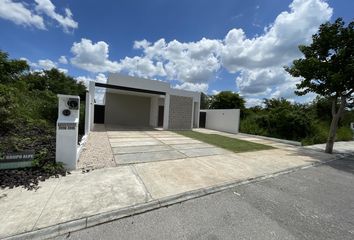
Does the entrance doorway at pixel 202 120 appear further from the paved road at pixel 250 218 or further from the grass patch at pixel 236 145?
the paved road at pixel 250 218

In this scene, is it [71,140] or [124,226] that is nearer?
[124,226]

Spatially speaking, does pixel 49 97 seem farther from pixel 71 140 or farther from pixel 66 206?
pixel 66 206

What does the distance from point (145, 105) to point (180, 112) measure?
15.7 ft

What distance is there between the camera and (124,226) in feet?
8.52

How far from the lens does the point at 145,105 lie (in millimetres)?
18906

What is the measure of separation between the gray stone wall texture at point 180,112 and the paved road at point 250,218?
37.7 feet

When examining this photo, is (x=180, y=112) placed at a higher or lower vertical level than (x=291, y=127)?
higher

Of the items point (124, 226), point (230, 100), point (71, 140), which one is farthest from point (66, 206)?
point (230, 100)

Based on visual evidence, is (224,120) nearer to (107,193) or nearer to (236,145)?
(236,145)

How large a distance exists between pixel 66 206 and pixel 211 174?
322 centimetres

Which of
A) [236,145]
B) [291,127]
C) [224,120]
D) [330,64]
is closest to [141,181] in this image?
[236,145]

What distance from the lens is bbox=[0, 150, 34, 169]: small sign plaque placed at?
391cm

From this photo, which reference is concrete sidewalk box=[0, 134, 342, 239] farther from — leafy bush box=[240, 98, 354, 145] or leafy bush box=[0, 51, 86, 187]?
leafy bush box=[240, 98, 354, 145]

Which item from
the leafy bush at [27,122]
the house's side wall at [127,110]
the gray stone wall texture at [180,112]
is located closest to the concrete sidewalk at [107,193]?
the leafy bush at [27,122]
